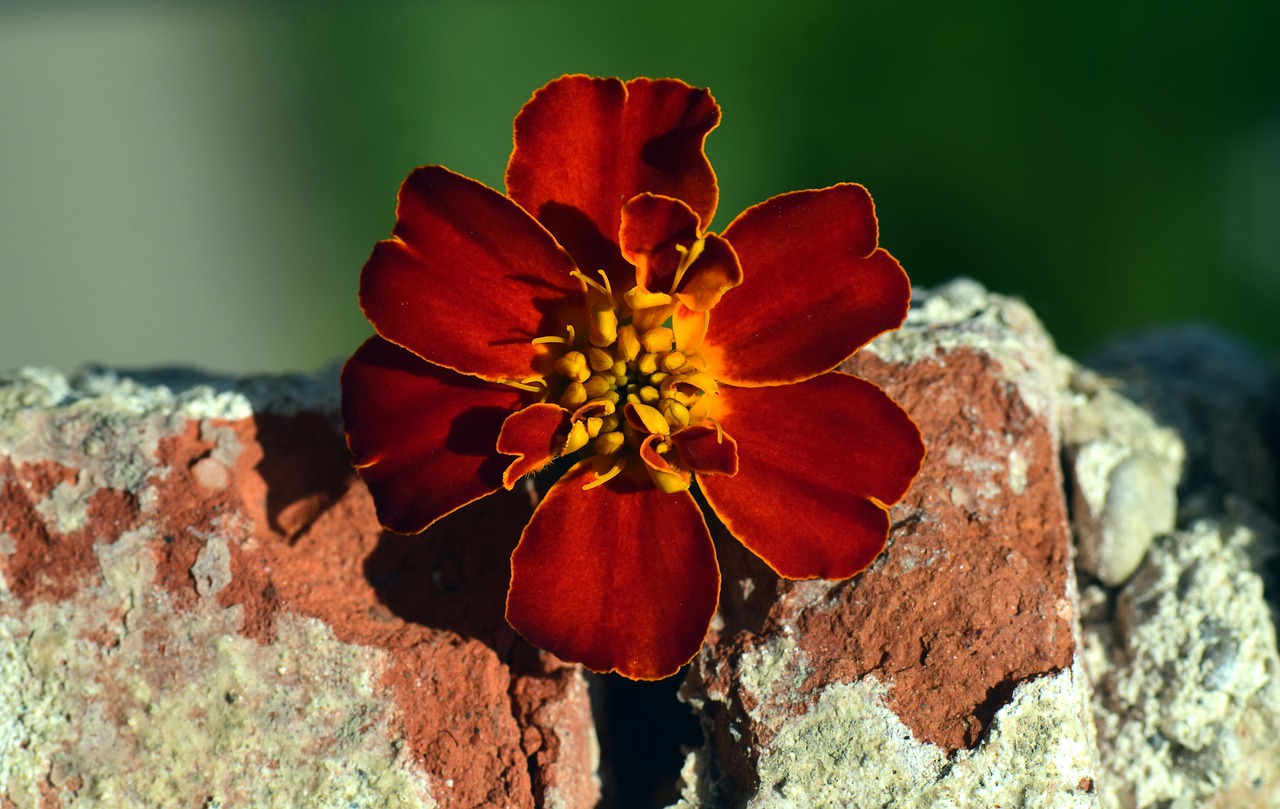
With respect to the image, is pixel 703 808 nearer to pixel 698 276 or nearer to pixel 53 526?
pixel 698 276

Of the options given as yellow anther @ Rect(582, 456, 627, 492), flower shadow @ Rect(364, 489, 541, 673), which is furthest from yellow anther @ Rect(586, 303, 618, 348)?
flower shadow @ Rect(364, 489, 541, 673)

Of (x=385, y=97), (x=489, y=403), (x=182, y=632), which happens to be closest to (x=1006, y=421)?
(x=489, y=403)

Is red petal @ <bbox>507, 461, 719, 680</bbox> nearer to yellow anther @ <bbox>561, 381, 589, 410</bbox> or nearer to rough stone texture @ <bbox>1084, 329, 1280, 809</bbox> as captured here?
yellow anther @ <bbox>561, 381, 589, 410</bbox>

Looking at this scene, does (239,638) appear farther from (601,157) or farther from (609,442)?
(601,157)

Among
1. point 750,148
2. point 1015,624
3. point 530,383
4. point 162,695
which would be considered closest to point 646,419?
point 530,383

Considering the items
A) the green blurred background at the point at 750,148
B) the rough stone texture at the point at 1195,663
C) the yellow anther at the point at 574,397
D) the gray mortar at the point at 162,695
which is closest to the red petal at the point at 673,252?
the yellow anther at the point at 574,397

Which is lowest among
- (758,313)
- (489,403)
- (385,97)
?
(385,97)
